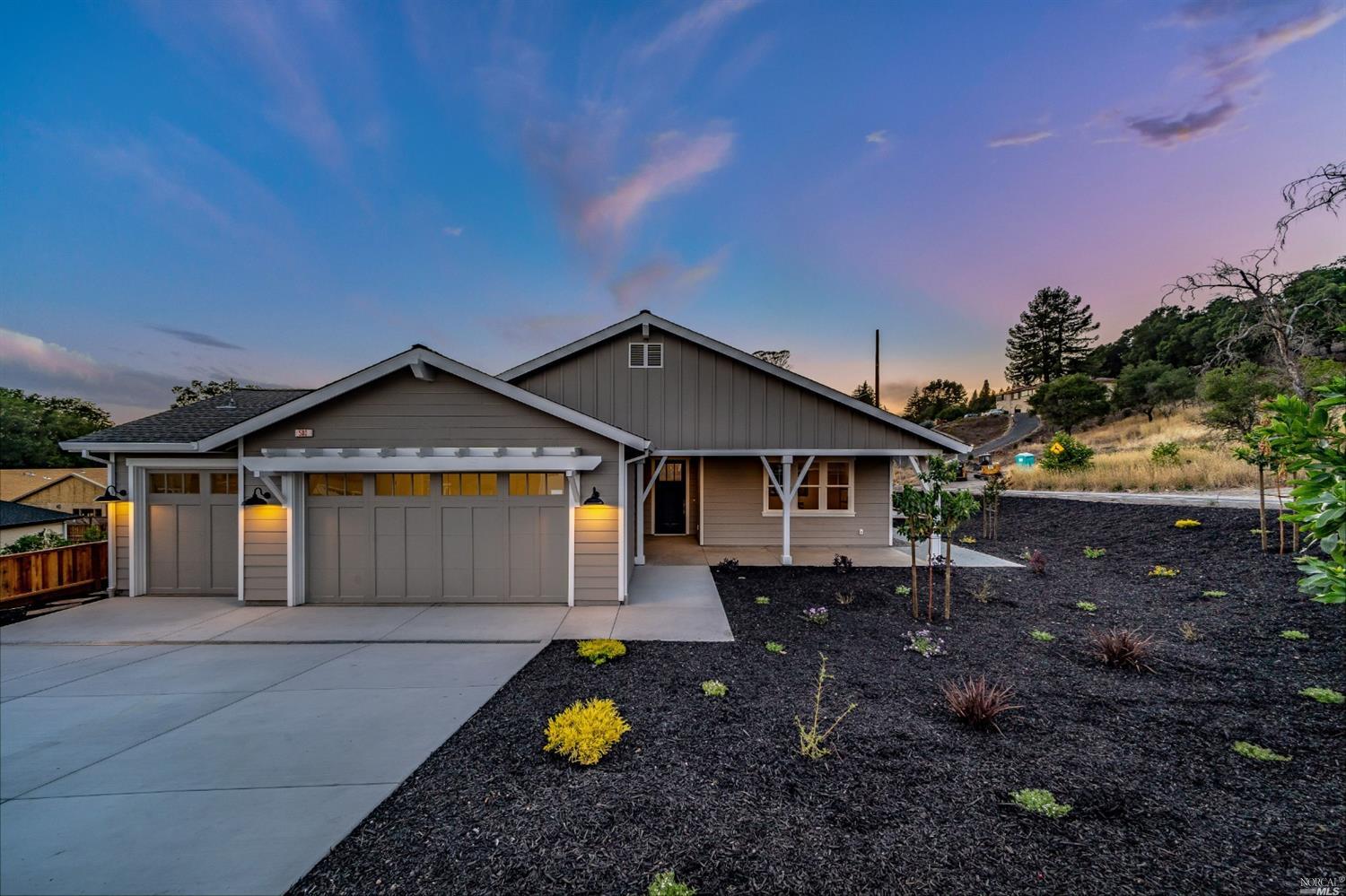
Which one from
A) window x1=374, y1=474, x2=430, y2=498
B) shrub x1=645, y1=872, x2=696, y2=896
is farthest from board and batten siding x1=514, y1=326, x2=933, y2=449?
shrub x1=645, y1=872, x2=696, y2=896

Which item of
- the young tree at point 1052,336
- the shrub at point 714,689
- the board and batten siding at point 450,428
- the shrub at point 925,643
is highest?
the young tree at point 1052,336

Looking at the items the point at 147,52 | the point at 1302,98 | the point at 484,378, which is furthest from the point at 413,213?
the point at 1302,98

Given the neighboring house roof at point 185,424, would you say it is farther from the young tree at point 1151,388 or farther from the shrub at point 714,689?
the young tree at point 1151,388

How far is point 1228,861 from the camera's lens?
2236 mm

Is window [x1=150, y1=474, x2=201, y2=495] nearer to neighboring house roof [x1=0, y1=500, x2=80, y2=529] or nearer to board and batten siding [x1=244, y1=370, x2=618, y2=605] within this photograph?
board and batten siding [x1=244, y1=370, x2=618, y2=605]

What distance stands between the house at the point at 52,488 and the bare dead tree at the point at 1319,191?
118 ft

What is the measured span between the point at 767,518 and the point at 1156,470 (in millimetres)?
14085

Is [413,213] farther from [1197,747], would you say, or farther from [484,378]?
[1197,747]

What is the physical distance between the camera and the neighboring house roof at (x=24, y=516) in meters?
12.2

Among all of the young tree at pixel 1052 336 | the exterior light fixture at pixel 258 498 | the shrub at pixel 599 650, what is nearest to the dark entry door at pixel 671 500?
the shrub at pixel 599 650

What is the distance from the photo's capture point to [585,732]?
326 centimetres

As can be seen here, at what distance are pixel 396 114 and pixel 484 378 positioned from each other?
8673 mm

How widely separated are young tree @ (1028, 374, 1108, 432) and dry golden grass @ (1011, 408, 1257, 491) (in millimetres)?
5695

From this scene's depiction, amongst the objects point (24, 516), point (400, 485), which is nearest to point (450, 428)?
point (400, 485)
